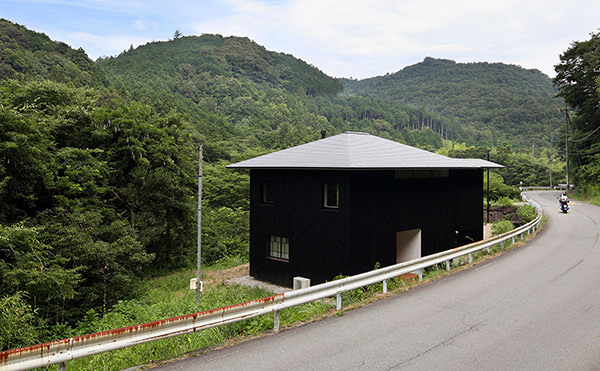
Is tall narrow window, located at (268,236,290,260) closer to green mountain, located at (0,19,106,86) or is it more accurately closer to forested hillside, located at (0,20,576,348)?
forested hillside, located at (0,20,576,348)

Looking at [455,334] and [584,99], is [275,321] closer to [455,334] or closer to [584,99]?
[455,334]

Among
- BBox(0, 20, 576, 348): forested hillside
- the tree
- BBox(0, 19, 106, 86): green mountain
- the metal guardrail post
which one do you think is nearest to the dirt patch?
BBox(0, 20, 576, 348): forested hillside

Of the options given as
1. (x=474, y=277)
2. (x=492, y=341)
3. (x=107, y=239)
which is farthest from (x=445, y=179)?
(x=107, y=239)

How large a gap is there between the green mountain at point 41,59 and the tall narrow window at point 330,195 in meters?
70.0

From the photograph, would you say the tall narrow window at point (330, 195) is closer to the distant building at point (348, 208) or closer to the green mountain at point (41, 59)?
the distant building at point (348, 208)

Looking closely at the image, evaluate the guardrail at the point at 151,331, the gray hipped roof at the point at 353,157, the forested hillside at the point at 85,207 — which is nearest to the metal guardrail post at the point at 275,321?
the guardrail at the point at 151,331

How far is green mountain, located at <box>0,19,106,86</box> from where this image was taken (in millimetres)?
82500

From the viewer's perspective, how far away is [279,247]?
19.1m

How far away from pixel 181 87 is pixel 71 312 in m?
161

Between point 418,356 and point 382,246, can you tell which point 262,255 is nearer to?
point 382,246

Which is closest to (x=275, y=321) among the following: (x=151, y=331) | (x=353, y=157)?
(x=151, y=331)

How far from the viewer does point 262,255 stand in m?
19.6

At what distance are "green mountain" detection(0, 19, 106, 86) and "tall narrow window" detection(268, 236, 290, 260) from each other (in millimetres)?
67738

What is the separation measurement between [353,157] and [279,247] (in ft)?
18.6
